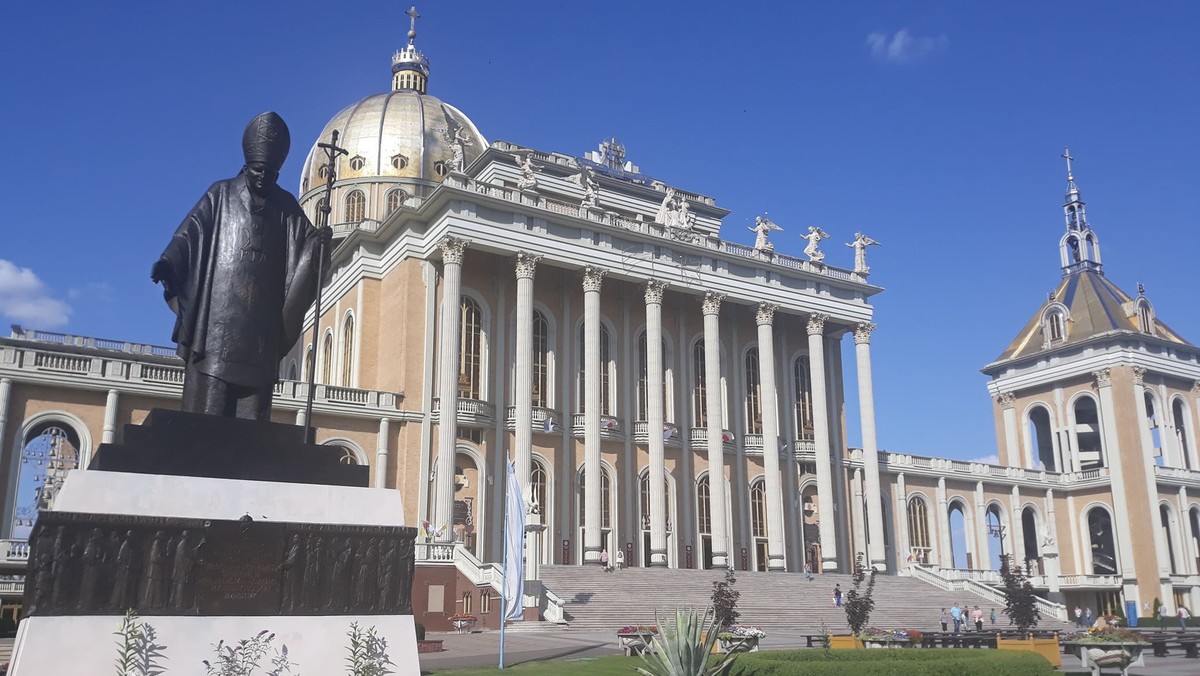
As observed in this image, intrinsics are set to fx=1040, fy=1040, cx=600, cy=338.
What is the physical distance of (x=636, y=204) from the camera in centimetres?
4975

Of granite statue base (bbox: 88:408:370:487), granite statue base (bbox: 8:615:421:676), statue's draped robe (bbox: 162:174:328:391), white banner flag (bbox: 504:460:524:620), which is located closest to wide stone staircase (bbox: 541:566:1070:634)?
white banner flag (bbox: 504:460:524:620)

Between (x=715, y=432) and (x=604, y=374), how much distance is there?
17.2ft

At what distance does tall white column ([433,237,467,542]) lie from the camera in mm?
35656

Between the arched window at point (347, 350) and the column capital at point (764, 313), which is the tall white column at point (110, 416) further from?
the column capital at point (764, 313)

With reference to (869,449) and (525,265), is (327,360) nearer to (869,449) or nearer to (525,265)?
(525,265)

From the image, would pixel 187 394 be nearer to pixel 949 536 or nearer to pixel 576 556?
pixel 576 556

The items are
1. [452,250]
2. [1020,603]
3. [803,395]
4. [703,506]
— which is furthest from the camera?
[803,395]

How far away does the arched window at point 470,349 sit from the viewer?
3991cm

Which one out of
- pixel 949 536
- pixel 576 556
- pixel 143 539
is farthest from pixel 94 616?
pixel 949 536

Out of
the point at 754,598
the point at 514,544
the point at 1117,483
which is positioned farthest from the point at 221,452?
the point at 1117,483

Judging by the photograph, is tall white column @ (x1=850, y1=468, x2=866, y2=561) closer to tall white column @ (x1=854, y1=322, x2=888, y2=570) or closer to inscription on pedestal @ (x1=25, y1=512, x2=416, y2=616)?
tall white column @ (x1=854, y1=322, x2=888, y2=570)

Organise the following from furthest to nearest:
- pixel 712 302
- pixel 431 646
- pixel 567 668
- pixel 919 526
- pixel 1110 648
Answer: pixel 919 526 < pixel 712 302 < pixel 431 646 < pixel 1110 648 < pixel 567 668

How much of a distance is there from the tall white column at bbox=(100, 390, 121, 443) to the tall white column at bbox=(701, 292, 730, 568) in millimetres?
22218

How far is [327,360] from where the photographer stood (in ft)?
153
